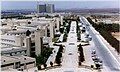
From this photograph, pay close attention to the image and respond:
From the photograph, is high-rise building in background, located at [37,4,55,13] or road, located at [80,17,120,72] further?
high-rise building in background, located at [37,4,55,13]

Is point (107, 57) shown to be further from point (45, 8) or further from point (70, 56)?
point (45, 8)

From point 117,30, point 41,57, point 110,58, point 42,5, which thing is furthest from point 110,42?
point 42,5

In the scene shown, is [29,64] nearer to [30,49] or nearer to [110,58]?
[30,49]

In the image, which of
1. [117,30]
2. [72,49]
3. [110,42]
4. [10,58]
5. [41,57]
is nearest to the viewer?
[10,58]

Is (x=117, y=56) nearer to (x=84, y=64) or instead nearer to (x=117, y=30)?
(x=84, y=64)

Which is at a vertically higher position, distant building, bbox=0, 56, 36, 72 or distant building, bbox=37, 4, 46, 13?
distant building, bbox=0, 56, 36, 72

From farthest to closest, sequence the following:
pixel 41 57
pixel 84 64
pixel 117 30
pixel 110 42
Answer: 1. pixel 117 30
2. pixel 110 42
3. pixel 41 57
4. pixel 84 64

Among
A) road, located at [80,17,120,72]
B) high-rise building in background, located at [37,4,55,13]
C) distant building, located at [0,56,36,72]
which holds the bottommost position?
high-rise building in background, located at [37,4,55,13]

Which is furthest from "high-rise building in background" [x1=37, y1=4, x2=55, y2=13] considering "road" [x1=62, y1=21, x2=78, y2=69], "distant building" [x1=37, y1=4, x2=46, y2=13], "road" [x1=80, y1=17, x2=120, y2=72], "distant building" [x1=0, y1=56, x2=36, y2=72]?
"distant building" [x1=0, y1=56, x2=36, y2=72]

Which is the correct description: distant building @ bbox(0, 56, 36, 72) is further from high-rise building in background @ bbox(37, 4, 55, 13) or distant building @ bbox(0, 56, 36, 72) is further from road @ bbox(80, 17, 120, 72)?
high-rise building in background @ bbox(37, 4, 55, 13)

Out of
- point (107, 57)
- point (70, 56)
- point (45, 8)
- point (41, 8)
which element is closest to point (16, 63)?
point (70, 56)

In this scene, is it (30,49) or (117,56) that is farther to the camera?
(117,56)
